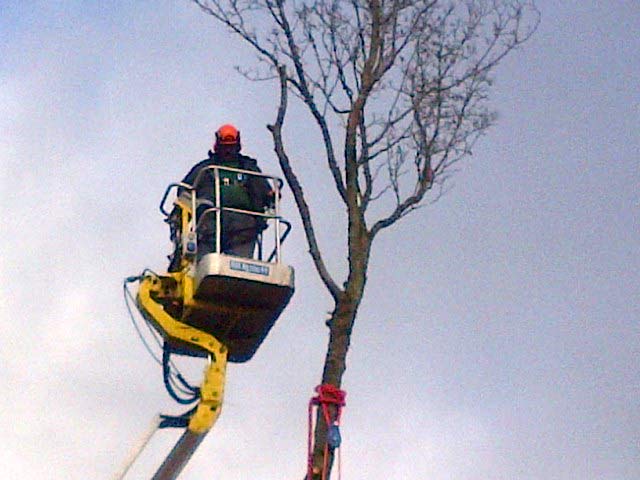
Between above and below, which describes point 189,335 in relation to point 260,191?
below

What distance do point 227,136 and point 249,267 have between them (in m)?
1.32

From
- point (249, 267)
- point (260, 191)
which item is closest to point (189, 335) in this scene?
point (249, 267)

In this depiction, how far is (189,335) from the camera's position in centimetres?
946

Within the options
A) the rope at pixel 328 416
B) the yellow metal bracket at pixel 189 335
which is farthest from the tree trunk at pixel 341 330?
the yellow metal bracket at pixel 189 335

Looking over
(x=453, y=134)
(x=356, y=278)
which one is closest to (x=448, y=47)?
(x=453, y=134)

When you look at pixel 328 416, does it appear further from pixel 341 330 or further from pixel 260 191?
pixel 260 191

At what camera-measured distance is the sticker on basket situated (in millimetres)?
9117

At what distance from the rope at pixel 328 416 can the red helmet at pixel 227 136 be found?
2135 mm

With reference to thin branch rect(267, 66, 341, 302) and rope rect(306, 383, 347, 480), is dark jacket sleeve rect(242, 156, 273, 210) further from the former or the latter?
rope rect(306, 383, 347, 480)

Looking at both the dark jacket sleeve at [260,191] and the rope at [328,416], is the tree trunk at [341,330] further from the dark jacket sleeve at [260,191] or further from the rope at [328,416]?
the dark jacket sleeve at [260,191]

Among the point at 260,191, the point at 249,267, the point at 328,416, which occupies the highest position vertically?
the point at 260,191

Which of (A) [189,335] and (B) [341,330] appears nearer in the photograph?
(A) [189,335]

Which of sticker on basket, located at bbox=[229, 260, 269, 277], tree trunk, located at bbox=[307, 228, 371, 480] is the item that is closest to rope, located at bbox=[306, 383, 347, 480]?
tree trunk, located at bbox=[307, 228, 371, 480]

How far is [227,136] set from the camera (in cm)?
1002
